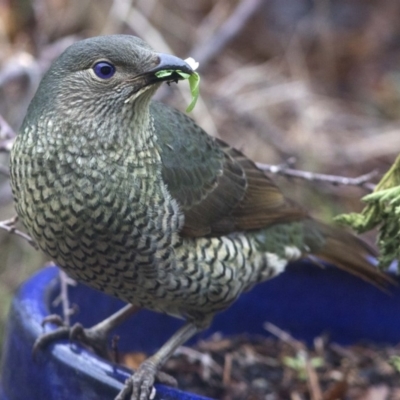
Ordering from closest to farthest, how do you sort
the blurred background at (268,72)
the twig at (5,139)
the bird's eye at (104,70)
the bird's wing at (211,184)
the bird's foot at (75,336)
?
the bird's eye at (104,70)
the bird's foot at (75,336)
the bird's wing at (211,184)
the twig at (5,139)
the blurred background at (268,72)

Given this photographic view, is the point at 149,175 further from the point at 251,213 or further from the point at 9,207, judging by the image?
the point at 9,207

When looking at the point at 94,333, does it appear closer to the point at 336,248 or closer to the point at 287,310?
the point at 287,310

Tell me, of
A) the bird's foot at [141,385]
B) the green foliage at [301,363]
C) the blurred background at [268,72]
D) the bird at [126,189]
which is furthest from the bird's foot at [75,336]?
the blurred background at [268,72]

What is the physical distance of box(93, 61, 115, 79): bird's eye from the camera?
106 inches

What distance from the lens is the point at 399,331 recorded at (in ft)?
12.5

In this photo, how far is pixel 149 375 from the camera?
9.30 ft

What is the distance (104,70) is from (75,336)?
991 mm

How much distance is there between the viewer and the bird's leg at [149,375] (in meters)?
2.72

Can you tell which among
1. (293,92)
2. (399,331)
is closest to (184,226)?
(399,331)

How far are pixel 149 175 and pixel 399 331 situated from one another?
1.56 metres

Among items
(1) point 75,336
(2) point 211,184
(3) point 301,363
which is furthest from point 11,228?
(3) point 301,363

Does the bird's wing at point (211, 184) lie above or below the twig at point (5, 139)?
below

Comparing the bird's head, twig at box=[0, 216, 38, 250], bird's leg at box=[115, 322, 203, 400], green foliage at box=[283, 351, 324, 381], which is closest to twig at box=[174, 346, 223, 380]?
green foliage at box=[283, 351, 324, 381]

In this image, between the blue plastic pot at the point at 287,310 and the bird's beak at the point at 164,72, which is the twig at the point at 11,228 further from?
the bird's beak at the point at 164,72
